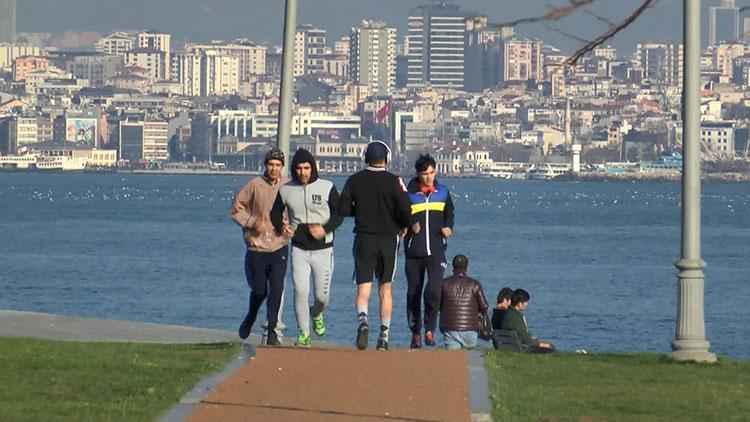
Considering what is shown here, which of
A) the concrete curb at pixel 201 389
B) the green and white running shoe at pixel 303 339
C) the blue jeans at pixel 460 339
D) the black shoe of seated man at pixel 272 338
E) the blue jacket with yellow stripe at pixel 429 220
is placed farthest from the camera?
the blue jeans at pixel 460 339

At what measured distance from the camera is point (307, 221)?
14.6m

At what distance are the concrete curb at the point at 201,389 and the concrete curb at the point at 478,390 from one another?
53.1 inches

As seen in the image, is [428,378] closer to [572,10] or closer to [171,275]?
[572,10]

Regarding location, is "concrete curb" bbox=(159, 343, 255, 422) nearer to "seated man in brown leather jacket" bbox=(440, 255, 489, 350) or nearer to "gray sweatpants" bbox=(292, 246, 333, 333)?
"gray sweatpants" bbox=(292, 246, 333, 333)

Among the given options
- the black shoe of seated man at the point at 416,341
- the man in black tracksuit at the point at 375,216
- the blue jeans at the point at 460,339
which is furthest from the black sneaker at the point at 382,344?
the blue jeans at the point at 460,339

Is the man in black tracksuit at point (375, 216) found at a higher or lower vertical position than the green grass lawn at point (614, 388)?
higher

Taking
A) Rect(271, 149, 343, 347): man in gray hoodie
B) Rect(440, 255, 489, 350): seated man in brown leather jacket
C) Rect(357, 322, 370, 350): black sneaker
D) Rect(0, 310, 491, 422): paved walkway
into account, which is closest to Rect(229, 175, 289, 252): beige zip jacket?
Rect(271, 149, 343, 347): man in gray hoodie

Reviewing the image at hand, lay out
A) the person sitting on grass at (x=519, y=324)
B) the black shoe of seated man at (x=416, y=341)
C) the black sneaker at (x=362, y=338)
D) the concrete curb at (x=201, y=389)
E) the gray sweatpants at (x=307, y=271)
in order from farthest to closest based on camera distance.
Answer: the person sitting on grass at (x=519, y=324), the black shoe of seated man at (x=416, y=341), the gray sweatpants at (x=307, y=271), the black sneaker at (x=362, y=338), the concrete curb at (x=201, y=389)

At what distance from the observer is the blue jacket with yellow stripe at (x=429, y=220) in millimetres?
15344

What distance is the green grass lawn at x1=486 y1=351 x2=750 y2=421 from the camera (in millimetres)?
11938

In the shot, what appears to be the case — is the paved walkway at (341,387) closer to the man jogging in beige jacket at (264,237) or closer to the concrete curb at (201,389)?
the concrete curb at (201,389)

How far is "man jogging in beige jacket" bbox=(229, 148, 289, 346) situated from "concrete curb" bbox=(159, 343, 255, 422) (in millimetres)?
551

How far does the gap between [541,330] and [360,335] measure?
73.2ft

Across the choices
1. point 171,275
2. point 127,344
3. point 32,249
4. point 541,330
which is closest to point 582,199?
point 32,249
